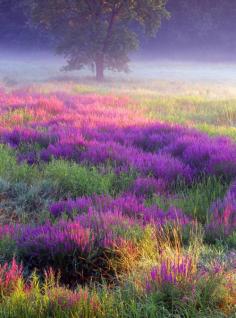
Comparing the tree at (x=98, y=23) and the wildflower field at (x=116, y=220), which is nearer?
the wildflower field at (x=116, y=220)

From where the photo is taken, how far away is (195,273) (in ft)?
9.61

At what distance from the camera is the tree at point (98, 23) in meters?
27.2

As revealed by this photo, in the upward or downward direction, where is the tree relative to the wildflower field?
upward

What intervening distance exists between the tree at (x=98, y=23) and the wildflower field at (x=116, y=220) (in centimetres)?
1869

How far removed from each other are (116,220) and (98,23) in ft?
85.1

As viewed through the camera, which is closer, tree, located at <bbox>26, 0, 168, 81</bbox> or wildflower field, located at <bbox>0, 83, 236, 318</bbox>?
wildflower field, located at <bbox>0, 83, 236, 318</bbox>

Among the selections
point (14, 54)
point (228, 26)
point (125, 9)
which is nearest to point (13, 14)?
point (14, 54)

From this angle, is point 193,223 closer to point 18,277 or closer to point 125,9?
point 18,277

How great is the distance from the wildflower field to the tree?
18.7m

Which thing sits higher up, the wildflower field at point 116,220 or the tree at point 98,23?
the tree at point 98,23

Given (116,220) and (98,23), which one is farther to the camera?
(98,23)

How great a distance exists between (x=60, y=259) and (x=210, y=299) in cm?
132

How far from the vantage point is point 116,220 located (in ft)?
13.4

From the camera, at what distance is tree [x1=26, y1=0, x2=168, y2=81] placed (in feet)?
89.1
